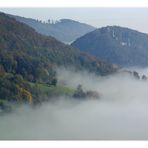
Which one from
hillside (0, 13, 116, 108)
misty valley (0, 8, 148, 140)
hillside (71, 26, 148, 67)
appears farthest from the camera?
hillside (71, 26, 148, 67)

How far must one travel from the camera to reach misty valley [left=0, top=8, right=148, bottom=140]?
845cm

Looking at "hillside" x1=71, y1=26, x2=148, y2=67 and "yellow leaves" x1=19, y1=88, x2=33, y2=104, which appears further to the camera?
"hillside" x1=71, y1=26, x2=148, y2=67

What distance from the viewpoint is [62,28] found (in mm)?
9188

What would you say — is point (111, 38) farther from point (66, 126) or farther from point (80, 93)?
point (66, 126)

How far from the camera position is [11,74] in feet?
29.8

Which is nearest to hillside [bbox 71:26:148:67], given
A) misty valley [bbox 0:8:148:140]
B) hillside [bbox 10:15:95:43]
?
misty valley [bbox 0:8:148:140]

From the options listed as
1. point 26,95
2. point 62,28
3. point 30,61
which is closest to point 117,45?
point 62,28

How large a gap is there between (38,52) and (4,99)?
1184mm

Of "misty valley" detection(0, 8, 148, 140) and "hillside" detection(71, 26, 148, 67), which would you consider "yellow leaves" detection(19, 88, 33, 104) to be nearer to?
"misty valley" detection(0, 8, 148, 140)

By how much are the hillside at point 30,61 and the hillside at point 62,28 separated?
0.35ft

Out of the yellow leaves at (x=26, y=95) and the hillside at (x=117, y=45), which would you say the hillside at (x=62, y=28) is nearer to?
the hillside at (x=117, y=45)

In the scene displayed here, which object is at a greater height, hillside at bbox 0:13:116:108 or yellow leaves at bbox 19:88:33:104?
hillside at bbox 0:13:116:108

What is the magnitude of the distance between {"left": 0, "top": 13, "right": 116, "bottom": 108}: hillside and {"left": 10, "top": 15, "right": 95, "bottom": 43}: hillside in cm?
11

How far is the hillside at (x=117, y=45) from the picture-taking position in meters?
9.09
